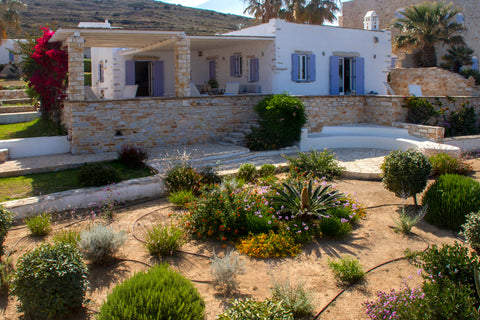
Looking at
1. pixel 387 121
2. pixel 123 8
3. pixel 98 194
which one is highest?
pixel 123 8

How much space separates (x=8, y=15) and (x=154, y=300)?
81.2 feet

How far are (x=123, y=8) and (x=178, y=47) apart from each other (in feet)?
149

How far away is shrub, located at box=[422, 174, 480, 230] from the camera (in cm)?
670

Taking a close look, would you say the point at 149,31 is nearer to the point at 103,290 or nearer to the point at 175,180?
the point at 175,180

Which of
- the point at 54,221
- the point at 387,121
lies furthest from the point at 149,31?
the point at 387,121

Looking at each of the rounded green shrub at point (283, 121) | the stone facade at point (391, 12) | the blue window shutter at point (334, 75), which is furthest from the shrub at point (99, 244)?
the stone facade at point (391, 12)

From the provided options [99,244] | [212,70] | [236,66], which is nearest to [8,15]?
[212,70]

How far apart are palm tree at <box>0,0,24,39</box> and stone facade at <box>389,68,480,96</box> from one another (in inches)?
864

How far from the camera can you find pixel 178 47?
13.7 m

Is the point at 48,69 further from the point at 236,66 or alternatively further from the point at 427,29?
the point at 427,29

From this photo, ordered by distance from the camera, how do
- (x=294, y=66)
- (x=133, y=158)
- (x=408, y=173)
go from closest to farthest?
(x=408, y=173), (x=133, y=158), (x=294, y=66)

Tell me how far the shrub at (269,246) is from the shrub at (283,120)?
7247 mm

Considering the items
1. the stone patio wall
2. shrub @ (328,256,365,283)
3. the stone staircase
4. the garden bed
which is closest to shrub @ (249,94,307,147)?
the stone staircase

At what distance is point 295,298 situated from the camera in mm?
4484
